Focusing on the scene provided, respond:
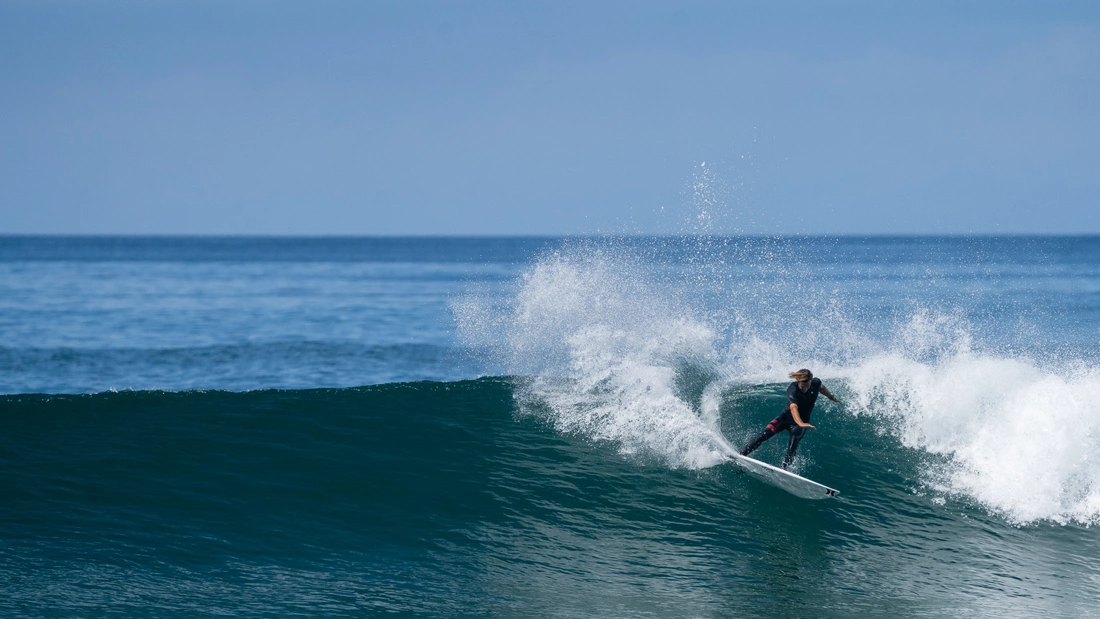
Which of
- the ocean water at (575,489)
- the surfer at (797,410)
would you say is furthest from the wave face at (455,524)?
the surfer at (797,410)

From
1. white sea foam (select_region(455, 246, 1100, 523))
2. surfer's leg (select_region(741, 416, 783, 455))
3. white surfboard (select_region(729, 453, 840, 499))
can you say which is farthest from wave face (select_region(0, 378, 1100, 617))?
surfer's leg (select_region(741, 416, 783, 455))

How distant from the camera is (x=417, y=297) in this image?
4206cm

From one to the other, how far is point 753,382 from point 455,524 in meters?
6.16

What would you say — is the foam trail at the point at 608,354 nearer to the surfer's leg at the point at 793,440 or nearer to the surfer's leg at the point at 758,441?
the surfer's leg at the point at 758,441

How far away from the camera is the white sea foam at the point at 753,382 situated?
10961mm

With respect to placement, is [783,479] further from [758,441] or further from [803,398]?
[803,398]

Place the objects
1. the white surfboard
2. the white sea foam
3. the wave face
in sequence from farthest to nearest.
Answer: the white sea foam, the white surfboard, the wave face

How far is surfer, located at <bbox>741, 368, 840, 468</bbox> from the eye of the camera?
10280 mm

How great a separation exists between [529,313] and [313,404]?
13.1 ft

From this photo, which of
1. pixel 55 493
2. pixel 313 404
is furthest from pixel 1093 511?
pixel 55 493

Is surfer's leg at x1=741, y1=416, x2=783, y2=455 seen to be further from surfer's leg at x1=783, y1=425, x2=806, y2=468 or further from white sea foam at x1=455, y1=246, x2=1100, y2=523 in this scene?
white sea foam at x1=455, y1=246, x2=1100, y2=523

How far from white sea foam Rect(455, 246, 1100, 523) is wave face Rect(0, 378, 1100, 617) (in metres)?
0.30

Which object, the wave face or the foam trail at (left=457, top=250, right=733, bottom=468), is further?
the foam trail at (left=457, top=250, right=733, bottom=468)

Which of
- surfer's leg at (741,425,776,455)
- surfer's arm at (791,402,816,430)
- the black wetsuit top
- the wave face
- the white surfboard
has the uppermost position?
the black wetsuit top
